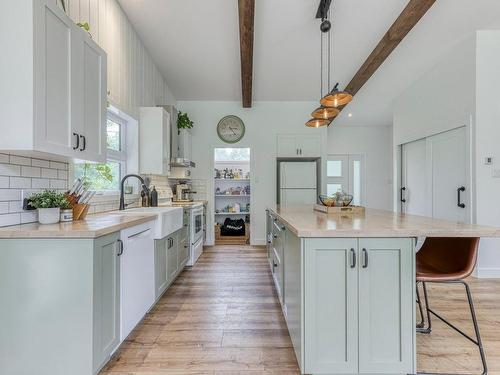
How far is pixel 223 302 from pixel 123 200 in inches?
57.5

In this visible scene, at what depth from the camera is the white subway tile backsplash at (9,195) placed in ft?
4.95

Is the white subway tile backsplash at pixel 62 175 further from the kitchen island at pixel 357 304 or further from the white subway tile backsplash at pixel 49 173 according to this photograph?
the kitchen island at pixel 357 304

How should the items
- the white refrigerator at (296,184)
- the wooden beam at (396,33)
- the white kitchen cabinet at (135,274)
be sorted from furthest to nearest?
the white refrigerator at (296,184)
the wooden beam at (396,33)
the white kitchen cabinet at (135,274)

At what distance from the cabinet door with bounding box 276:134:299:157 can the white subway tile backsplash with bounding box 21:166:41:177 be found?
4014 mm

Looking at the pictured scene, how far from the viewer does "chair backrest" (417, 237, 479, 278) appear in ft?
5.05

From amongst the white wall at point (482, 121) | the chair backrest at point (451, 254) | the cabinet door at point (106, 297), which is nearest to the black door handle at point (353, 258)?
the chair backrest at point (451, 254)

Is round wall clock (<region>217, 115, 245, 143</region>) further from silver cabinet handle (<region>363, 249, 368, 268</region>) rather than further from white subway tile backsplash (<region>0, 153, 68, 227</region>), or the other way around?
silver cabinet handle (<region>363, 249, 368, 268</region>)

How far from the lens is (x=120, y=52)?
9.36 ft

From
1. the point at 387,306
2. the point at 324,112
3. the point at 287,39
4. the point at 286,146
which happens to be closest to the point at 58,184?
the point at 387,306

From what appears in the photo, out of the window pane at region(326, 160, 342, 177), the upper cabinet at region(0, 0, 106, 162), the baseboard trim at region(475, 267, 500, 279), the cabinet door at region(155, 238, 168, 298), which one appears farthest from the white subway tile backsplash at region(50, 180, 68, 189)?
the window pane at region(326, 160, 342, 177)

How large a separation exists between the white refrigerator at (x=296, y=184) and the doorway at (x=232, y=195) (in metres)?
0.81

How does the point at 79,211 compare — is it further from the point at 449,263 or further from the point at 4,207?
the point at 449,263

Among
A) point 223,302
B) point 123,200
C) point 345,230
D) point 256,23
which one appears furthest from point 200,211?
point 345,230

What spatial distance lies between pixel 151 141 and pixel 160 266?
1.68 meters
